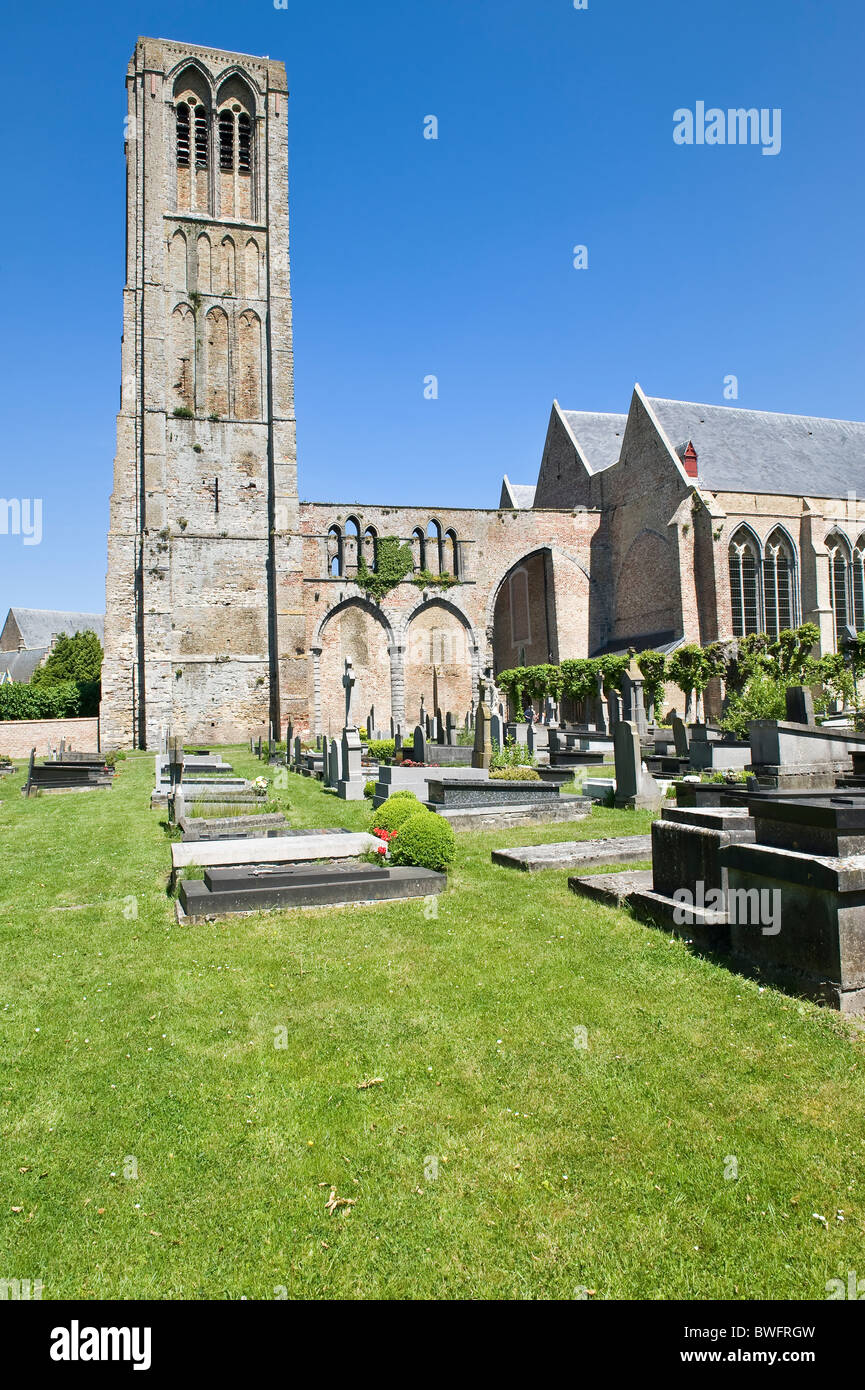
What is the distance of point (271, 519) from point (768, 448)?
789 inches

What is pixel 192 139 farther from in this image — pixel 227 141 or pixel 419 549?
pixel 419 549

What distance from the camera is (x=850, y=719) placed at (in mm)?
20219

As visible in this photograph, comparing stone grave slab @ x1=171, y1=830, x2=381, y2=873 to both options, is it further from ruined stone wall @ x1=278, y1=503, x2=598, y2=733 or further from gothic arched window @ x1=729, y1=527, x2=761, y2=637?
gothic arched window @ x1=729, y1=527, x2=761, y2=637

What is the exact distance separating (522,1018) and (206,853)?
4.05 m

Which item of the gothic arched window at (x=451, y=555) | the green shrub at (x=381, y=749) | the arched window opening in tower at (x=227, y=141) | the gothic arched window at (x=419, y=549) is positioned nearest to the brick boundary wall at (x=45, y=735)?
the gothic arched window at (x=419, y=549)

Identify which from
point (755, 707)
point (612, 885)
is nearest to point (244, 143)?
point (755, 707)

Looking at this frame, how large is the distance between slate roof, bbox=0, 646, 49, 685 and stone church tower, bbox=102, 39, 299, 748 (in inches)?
1074

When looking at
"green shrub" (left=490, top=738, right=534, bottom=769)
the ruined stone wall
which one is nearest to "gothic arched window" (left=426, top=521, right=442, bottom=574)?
the ruined stone wall

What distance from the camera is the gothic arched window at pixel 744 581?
29797 mm

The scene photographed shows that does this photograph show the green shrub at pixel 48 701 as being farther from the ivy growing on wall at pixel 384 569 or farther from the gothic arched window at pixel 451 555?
the gothic arched window at pixel 451 555

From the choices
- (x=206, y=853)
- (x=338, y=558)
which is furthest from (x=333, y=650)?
(x=206, y=853)

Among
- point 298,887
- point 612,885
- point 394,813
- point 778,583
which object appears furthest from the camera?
point 778,583

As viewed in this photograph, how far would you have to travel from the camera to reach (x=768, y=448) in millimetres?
33000

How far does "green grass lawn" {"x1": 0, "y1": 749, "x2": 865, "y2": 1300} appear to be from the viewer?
2.42m
